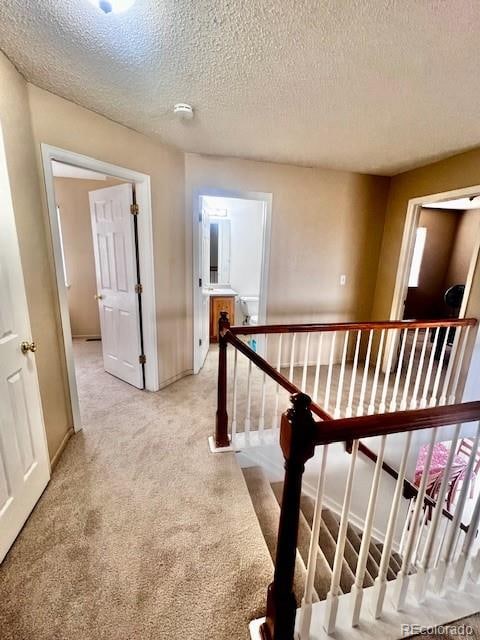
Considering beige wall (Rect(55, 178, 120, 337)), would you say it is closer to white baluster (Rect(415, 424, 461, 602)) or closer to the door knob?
the door knob

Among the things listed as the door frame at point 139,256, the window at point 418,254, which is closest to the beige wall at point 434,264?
the window at point 418,254

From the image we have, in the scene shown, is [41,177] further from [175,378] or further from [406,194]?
[406,194]

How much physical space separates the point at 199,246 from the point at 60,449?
214cm

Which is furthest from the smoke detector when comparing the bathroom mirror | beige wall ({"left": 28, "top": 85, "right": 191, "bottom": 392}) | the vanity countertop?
the bathroom mirror

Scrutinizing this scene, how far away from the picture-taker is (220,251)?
484 centimetres

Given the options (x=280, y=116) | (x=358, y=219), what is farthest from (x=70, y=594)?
(x=358, y=219)

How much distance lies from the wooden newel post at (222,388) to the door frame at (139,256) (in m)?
0.96

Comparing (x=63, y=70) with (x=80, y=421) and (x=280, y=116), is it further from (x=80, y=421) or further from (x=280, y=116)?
(x=80, y=421)

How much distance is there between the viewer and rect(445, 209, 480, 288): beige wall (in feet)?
16.6

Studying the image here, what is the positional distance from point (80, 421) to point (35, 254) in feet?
4.28

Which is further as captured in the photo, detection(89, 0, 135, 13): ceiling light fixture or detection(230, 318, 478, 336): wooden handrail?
detection(230, 318, 478, 336): wooden handrail

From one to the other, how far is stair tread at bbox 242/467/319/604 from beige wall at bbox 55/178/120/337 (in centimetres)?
351

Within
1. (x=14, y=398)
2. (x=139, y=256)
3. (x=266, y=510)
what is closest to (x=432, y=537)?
(x=266, y=510)

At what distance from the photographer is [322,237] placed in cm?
342
